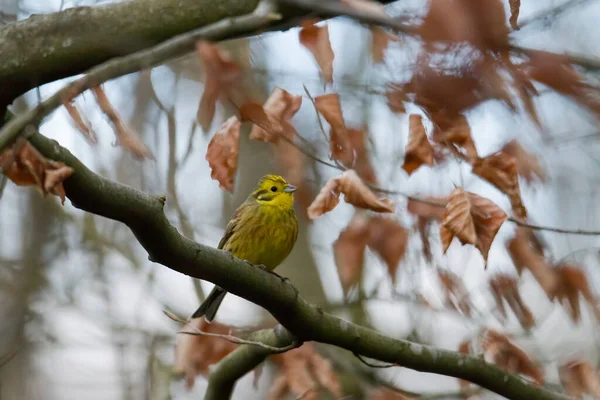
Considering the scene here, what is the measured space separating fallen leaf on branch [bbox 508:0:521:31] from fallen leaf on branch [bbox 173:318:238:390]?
10.0ft

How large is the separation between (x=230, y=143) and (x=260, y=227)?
1.62 meters

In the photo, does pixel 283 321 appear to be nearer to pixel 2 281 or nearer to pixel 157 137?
pixel 157 137

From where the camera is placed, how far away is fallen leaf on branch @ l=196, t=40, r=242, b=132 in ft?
10.2

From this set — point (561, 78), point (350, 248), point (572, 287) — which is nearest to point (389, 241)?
point (350, 248)

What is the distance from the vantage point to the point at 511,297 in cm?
518

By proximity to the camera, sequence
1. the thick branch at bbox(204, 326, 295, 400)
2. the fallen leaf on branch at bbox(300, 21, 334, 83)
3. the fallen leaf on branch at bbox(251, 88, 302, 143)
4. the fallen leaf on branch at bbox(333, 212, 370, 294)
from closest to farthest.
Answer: the fallen leaf on branch at bbox(300, 21, 334, 83), the fallen leaf on branch at bbox(251, 88, 302, 143), the thick branch at bbox(204, 326, 295, 400), the fallen leaf on branch at bbox(333, 212, 370, 294)

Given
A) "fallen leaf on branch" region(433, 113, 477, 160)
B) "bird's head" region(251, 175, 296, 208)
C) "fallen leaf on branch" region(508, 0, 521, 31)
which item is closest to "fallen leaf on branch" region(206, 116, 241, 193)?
"fallen leaf on branch" region(433, 113, 477, 160)

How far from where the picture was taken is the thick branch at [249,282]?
2754mm

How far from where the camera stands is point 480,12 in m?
2.30

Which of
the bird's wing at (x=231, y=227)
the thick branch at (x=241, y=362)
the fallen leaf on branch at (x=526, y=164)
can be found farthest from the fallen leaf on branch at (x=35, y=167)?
the bird's wing at (x=231, y=227)

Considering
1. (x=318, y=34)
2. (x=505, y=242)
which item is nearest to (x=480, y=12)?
(x=318, y=34)

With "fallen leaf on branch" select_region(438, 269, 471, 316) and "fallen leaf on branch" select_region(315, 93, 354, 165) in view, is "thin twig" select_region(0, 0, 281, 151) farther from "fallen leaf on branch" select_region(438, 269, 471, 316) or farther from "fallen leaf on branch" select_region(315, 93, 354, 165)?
"fallen leaf on branch" select_region(438, 269, 471, 316)

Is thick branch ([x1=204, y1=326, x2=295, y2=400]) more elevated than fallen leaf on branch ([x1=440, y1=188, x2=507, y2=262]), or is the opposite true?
fallen leaf on branch ([x1=440, y1=188, x2=507, y2=262])

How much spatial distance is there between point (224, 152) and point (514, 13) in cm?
157
